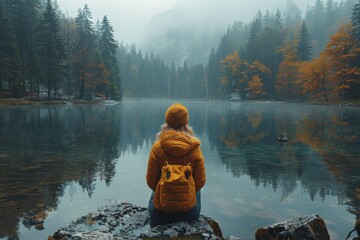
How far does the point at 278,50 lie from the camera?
282ft

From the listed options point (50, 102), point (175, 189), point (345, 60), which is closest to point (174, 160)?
point (175, 189)

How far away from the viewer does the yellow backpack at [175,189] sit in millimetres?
4836

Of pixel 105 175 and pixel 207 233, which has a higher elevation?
pixel 207 233

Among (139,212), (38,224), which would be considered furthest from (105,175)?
(139,212)

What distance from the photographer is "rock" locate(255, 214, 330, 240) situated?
216 inches

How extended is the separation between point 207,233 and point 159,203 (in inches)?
37.4

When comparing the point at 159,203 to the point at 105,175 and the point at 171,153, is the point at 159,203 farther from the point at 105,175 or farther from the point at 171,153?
the point at 105,175

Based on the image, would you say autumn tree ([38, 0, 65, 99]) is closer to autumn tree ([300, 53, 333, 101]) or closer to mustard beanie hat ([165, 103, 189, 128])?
autumn tree ([300, 53, 333, 101])

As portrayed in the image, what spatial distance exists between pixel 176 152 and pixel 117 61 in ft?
280

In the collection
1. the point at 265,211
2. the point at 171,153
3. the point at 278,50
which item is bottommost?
the point at 265,211

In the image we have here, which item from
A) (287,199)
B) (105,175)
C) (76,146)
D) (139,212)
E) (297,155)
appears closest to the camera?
(139,212)

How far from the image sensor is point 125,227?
574 centimetres

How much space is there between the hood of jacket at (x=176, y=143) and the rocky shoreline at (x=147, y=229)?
4.22 feet

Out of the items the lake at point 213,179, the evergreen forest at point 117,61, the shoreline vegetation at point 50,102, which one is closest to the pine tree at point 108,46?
the evergreen forest at point 117,61
